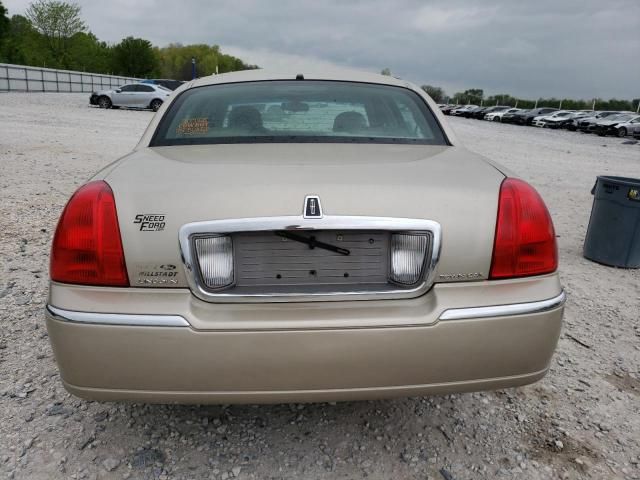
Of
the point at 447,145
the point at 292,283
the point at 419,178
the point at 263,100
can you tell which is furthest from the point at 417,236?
the point at 263,100

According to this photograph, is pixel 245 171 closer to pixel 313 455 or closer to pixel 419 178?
pixel 419 178

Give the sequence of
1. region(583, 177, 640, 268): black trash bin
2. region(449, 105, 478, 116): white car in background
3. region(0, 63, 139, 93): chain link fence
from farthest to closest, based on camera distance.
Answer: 1. region(449, 105, 478, 116): white car in background
2. region(0, 63, 139, 93): chain link fence
3. region(583, 177, 640, 268): black trash bin

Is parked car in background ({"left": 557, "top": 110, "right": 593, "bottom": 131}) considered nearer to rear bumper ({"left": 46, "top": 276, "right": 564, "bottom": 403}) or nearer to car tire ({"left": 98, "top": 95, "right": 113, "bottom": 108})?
car tire ({"left": 98, "top": 95, "right": 113, "bottom": 108})

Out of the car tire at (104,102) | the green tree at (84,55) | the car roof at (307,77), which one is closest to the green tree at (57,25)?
the green tree at (84,55)

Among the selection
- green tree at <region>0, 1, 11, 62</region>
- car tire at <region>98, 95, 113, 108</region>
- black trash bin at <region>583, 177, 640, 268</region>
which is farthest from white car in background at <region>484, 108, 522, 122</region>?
green tree at <region>0, 1, 11, 62</region>

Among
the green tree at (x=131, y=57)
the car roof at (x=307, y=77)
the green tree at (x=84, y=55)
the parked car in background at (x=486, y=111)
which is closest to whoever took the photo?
the car roof at (x=307, y=77)

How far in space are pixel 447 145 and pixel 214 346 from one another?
4.90 feet

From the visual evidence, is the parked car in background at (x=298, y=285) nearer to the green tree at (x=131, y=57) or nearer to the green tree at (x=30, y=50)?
the green tree at (x=30, y=50)

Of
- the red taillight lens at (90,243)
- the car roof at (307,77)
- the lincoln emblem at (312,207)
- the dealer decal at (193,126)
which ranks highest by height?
the car roof at (307,77)

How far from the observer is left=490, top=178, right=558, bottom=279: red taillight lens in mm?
1809

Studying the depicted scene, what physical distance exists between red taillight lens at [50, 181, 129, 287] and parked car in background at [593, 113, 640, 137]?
108 feet

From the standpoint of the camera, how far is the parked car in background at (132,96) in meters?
26.7

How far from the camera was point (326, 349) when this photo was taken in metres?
1.71

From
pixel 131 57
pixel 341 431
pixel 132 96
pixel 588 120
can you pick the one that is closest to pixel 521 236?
pixel 341 431
